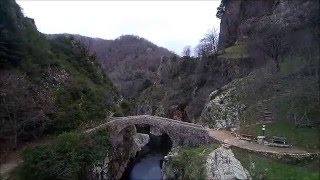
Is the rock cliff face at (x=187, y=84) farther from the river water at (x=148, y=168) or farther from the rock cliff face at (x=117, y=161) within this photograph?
the rock cliff face at (x=117, y=161)

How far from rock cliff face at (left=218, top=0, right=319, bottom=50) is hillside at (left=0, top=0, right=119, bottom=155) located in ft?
73.3

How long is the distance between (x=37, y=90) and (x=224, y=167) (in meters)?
19.1

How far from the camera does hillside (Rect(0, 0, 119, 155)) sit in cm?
2866

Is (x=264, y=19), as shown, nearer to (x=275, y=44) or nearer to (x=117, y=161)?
(x=275, y=44)

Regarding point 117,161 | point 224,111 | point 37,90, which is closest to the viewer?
point 37,90

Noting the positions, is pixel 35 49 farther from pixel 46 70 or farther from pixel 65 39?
pixel 65 39


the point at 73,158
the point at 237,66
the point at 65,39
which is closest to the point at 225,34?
the point at 237,66

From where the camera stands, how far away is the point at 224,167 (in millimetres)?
23391

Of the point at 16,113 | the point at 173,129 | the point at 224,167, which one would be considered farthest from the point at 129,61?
the point at 224,167

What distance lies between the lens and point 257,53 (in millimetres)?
46562

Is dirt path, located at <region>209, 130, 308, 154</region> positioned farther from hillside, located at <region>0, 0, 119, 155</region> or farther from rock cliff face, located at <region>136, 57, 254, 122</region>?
rock cliff face, located at <region>136, 57, 254, 122</region>

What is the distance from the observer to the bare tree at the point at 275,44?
36.8 metres

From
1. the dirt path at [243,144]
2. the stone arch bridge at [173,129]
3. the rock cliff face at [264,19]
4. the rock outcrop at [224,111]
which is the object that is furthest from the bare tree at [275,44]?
the stone arch bridge at [173,129]

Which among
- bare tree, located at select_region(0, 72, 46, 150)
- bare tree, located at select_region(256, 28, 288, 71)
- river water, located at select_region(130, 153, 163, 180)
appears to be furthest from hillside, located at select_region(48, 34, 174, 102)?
bare tree, located at select_region(0, 72, 46, 150)
